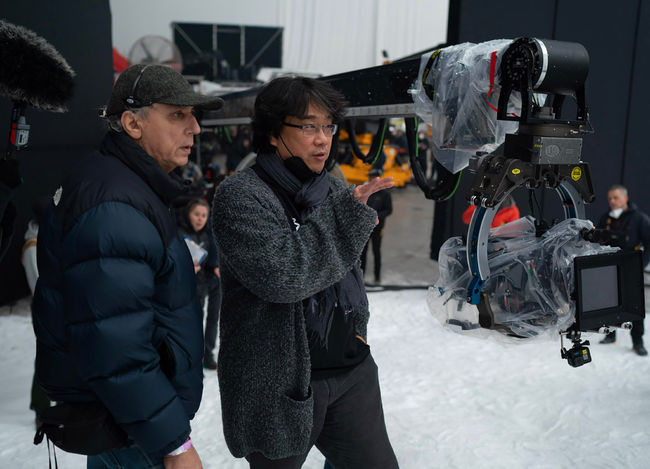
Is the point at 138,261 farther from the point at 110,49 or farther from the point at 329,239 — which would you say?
the point at 110,49

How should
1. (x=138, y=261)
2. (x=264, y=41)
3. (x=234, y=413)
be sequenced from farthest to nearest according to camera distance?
1. (x=264, y=41)
2. (x=234, y=413)
3. (x=138, y=261)

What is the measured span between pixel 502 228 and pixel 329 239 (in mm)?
576

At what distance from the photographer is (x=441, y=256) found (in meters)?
1.59

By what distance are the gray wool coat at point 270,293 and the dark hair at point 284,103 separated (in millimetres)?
131

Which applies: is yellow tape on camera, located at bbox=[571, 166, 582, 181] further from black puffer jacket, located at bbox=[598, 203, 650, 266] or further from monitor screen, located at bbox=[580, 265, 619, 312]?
black puffer jacket, located at bbox=[598, 203, 650, 266]

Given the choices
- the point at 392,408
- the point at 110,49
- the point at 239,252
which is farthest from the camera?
the point at 110,49

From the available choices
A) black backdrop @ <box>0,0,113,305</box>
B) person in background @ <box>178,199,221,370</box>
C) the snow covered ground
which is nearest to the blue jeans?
the snow covered ground

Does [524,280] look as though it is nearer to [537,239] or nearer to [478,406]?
[537,239]

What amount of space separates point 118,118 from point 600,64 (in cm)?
651

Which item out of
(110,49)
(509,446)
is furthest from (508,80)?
(110,49)

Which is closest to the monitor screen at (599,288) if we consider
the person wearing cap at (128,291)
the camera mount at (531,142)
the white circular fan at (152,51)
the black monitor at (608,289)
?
the black monitor at (608,289)

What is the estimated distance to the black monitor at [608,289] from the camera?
53.5 inches

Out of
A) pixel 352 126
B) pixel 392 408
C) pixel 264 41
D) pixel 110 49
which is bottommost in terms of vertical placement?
pixel 392 408

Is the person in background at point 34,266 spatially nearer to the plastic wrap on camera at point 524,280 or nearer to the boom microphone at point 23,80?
the boom microphone at point 23,80
